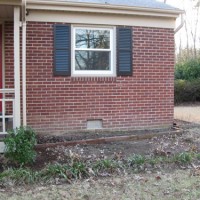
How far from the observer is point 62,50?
9.23m

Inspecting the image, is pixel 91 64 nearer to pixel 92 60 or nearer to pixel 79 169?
pixel 92 60

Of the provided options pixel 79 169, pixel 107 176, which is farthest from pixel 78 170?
pixel 107 176

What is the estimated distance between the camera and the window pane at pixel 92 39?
9.52 meters

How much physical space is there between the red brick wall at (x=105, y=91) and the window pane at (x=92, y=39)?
716mm

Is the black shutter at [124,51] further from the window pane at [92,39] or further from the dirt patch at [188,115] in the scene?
the dirt patch at [188,115]

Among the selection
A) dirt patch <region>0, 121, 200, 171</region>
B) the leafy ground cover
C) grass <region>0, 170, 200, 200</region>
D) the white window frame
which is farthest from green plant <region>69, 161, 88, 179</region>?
the white window frame

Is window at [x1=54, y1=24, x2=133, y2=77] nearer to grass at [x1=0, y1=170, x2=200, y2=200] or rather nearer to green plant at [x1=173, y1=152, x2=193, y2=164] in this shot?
green plant at [x1=173, y1=152, x2=193, y2=164]

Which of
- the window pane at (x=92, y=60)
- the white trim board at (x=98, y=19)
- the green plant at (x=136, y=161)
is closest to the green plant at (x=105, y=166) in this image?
the green plant at (x=136, y=161)

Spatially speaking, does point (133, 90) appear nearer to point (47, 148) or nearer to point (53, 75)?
point (53, 75)

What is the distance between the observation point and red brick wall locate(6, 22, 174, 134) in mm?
9141

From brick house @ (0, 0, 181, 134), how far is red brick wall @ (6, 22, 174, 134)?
2 cm

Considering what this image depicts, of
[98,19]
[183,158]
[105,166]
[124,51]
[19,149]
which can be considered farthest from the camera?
[124,51]

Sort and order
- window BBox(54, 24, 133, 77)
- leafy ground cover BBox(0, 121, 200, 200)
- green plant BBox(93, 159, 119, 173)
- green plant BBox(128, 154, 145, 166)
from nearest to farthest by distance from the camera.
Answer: leafy ground cover BBox(0, 121, 200, 200), green plant BBox(93, 159, 119, 173), green plant BBox(128, 154, 145, 166), window BBox(54, 24, 133, 77)

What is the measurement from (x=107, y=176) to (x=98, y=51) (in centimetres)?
447
